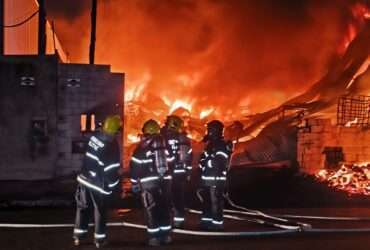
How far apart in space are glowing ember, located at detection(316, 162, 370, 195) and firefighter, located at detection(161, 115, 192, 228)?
24.4ft

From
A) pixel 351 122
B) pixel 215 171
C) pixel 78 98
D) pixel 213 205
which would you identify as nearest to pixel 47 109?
pixel 78 98

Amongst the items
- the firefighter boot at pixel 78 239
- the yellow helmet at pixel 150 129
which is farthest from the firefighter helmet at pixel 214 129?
the firefighter boot at pixel 78 239

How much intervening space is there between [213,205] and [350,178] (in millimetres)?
8740

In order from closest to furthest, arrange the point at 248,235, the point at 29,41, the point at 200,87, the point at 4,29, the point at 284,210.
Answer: the point at 248,235
the point at 284,210
the point at 4,29
the point at 29,41
the point at 200,87

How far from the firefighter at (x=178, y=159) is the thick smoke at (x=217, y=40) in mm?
22713

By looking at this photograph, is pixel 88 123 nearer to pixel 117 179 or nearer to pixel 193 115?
pixel 117 179

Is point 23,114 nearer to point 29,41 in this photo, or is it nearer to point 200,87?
point 29,41

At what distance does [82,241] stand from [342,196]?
8.87 meters

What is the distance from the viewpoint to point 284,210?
46.6ft

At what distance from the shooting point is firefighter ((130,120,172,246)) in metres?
9.80

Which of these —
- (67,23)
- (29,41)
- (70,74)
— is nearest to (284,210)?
(70,74)

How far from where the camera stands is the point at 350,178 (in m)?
19.0

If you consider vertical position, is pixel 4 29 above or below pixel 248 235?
above

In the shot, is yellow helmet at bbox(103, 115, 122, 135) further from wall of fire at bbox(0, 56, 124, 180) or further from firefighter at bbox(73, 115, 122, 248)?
wall of fire at bbox(0, 56, 124, 180)
